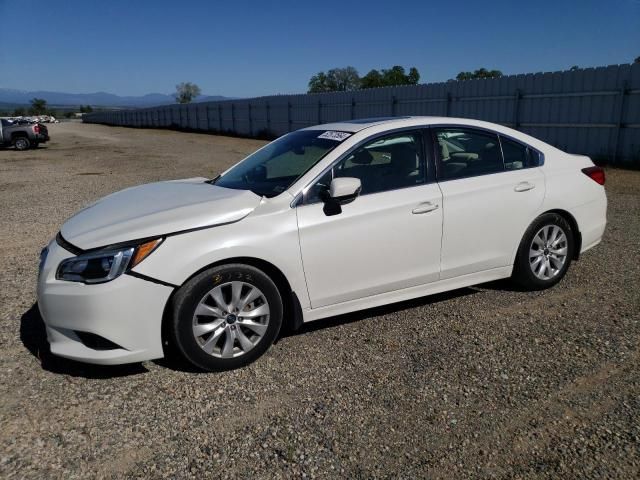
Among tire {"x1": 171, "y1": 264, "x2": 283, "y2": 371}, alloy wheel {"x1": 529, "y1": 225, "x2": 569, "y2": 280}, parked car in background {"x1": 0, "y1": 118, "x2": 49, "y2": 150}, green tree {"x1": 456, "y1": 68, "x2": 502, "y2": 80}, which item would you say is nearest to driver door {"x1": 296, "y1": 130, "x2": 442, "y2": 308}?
tire {"x1": 171, "y1": 264, "x2": 283, "y2": 371}

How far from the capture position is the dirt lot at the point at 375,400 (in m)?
2.68

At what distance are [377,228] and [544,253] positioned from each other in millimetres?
1865

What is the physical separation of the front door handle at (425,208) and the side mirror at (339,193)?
1.76 ft

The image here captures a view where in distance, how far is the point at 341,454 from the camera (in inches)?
107

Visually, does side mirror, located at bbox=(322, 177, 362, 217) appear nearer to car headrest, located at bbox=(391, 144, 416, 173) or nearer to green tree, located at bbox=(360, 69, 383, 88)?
car headrest, located at bbox=(391, 144, 416, 173)

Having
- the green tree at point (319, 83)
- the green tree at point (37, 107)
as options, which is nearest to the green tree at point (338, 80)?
the green tree at point (319, 83)

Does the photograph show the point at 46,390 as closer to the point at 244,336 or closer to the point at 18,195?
the point at 244,336

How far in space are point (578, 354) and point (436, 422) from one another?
1.39 metres

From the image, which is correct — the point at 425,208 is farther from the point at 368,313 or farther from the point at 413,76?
the point at 413,76

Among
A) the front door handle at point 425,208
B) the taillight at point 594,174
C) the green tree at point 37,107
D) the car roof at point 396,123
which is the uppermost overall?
the green tree at point 37,107

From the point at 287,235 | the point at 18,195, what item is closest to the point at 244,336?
the point at 287,235

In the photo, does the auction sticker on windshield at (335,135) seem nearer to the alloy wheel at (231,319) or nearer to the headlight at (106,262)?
the alloy wheel at (231,319)

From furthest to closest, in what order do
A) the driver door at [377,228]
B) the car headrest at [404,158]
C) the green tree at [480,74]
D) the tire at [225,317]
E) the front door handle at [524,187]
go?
the green tree at [480,74] < the front door handle at [524,187] < the car headrest at [404,158] < the driver door at [377,228] < the tire at [225,317]

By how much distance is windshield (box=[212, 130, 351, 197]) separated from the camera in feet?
13.2
